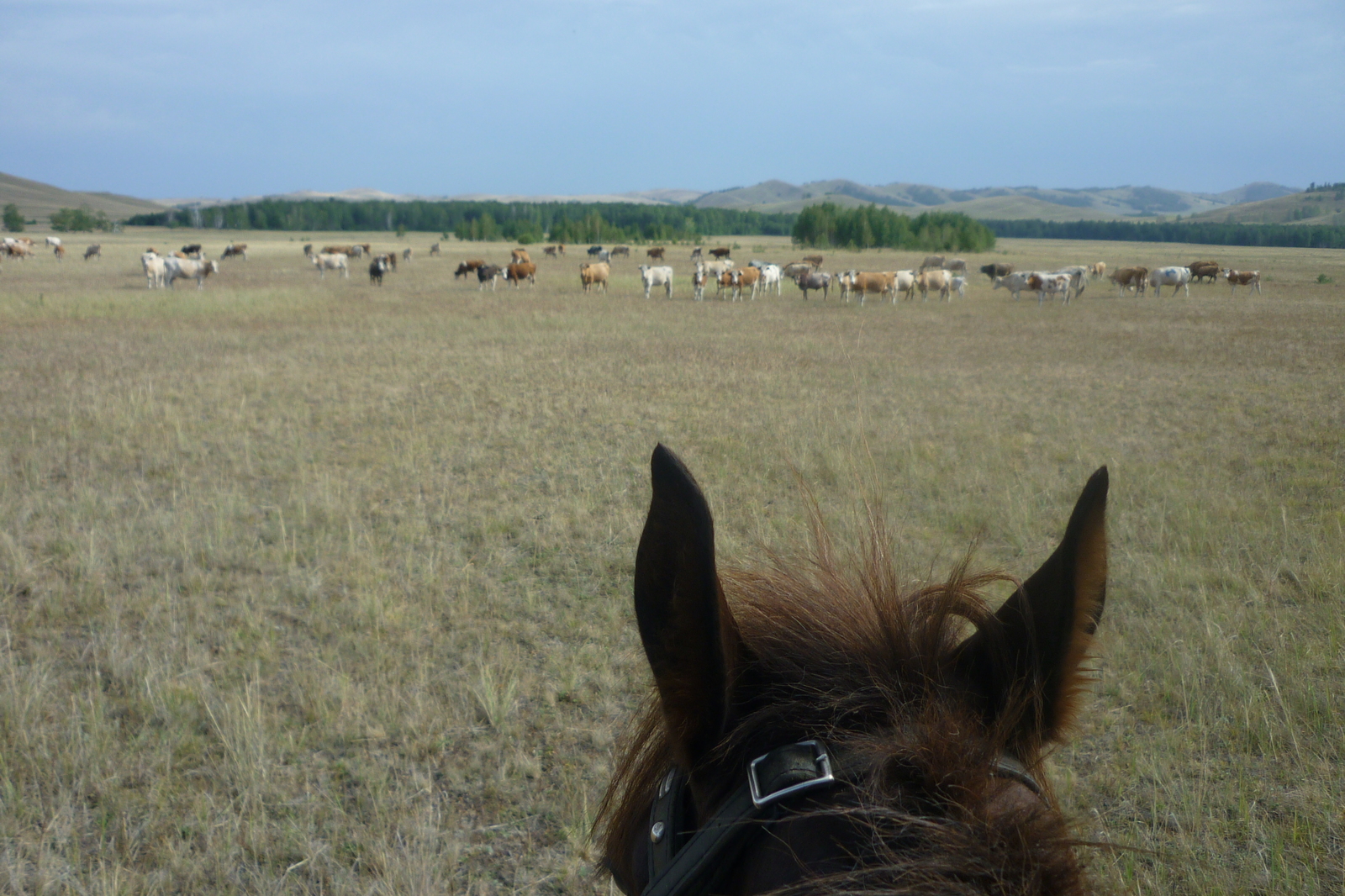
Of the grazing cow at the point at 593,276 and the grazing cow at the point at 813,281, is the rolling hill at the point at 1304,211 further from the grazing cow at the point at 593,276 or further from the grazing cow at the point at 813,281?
the grazing cow at the point at 593,276

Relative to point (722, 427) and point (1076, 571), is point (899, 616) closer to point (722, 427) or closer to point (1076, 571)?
point (1076, 571)

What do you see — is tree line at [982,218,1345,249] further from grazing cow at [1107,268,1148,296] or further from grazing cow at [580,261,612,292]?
grazing cow at [580,261,612,292]

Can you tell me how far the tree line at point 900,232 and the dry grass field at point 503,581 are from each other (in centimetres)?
5466

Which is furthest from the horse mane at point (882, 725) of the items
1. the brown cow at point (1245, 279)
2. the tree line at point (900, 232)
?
the tree line at point (900, 232)

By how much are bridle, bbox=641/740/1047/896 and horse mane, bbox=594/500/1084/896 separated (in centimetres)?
3

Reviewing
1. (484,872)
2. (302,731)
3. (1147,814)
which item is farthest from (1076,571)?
(302,731)

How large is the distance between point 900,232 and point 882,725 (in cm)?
6886

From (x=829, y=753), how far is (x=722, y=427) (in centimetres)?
773

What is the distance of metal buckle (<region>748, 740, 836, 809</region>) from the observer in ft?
2.21

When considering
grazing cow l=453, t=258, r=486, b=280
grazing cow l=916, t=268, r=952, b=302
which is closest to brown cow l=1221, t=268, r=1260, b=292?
grazing cow l=916, t=268, r=952, b=302

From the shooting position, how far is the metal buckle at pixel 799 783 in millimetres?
673

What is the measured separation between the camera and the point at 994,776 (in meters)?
0.71

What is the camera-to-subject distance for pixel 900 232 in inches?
2518

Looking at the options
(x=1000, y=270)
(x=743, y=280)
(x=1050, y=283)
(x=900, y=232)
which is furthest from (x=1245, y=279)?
(x=900, y=232)
